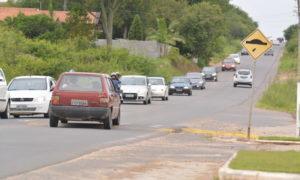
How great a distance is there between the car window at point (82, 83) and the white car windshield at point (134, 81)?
21.3m

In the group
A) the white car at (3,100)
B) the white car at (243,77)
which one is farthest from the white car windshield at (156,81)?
the white car at (243,77)

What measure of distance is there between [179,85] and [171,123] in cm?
3419

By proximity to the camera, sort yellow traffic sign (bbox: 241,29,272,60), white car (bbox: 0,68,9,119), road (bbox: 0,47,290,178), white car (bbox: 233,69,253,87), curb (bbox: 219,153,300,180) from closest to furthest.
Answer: curb (bbox: 219,153,300,180) → road (bbox: 0,47,290,178) → yellow traffic sign (bbox: 241,29,272,60) → white car (bbox: 0,68,9,119) → white car (bbox: 233,69,253,87)

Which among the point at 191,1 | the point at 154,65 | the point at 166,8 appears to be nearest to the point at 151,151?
the point at 154,65

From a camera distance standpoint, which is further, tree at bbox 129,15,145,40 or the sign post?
tree at bbox 129,15,145,40

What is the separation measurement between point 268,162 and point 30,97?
16.4 m

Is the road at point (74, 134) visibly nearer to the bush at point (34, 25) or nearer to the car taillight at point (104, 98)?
the car taillight at point (104, 98)

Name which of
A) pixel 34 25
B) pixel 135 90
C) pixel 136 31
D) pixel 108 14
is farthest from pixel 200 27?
A: pixel 135 90

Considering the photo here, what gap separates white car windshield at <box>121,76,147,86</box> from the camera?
47250 mm

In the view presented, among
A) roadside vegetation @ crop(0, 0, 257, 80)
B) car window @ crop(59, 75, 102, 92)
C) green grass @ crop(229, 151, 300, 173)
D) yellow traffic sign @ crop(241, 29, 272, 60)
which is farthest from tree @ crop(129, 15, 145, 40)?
green grass @ crop(229, 151, 300, 173)

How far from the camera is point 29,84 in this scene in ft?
102

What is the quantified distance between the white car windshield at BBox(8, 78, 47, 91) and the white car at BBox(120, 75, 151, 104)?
14.9 m

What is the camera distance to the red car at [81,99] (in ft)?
81.9

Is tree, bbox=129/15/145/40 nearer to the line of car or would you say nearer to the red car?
the line of car
